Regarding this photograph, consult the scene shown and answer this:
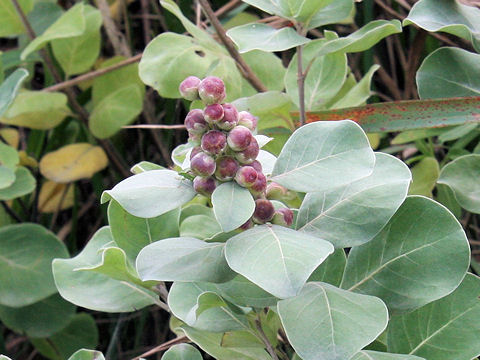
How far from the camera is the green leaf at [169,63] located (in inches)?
36.3

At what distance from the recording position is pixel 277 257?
46cm

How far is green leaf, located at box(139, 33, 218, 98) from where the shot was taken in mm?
921

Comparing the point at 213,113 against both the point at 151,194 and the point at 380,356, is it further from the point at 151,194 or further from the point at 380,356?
the point at 380,356

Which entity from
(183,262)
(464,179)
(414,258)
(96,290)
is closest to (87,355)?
(96,290)

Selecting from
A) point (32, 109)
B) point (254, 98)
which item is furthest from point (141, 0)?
point (254, 98)

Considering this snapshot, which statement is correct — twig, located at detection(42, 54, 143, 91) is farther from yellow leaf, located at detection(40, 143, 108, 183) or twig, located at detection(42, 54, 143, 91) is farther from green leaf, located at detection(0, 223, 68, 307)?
green leaf, located at detection(0, 223, 68, 307)

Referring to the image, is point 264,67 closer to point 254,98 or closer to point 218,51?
point 218,51

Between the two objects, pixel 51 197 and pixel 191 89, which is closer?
pixel 191 89

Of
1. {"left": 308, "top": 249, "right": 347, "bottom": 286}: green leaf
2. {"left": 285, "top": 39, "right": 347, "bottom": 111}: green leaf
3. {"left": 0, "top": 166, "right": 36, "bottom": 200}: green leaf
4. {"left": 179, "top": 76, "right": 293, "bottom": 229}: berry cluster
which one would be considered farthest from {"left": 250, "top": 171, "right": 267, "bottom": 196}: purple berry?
{"left": 0, "top": 166, "right": 36, "bottom": 200}: green leaf

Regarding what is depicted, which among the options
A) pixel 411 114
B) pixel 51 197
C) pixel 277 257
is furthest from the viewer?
pixel 51 197

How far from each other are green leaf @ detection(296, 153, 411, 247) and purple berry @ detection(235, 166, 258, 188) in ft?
0.24

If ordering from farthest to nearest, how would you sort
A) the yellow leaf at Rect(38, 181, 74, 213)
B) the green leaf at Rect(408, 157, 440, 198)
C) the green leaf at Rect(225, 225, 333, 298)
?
the yellow leaf at Rect(38, 181, 74, 213)
the green leaf at Rect(408, 157, 440, 198)
the green leaf at Rect(225, 225, 333, 298)

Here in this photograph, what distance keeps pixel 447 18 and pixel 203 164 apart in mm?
350

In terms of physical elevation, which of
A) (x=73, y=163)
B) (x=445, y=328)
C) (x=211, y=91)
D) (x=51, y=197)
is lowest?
(x=51, y=197)
